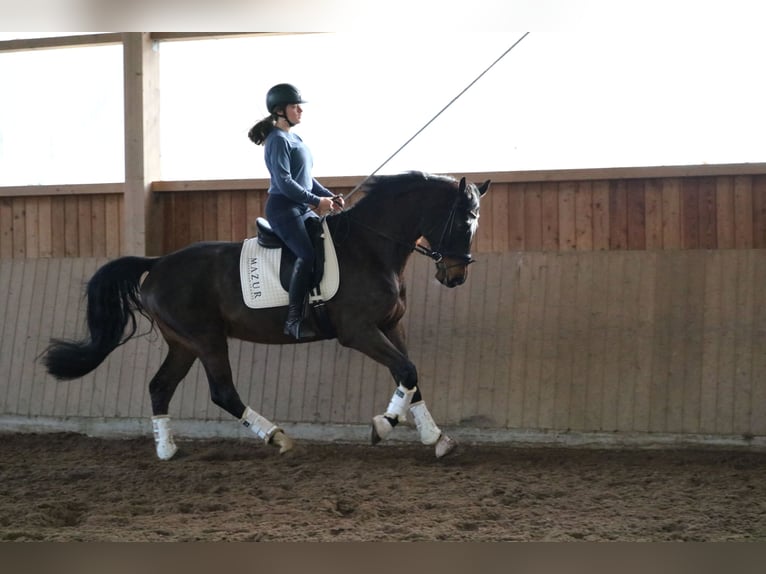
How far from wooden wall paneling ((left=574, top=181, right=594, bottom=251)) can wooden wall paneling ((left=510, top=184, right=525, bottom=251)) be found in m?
0.44

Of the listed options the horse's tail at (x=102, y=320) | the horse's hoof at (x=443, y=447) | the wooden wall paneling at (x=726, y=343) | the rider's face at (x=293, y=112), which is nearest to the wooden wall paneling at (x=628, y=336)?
the wooden wall paneling at (x=726, y=343)

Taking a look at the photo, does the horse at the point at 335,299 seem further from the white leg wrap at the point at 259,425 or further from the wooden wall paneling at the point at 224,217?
the wooden wall paneling at the point at 224,217

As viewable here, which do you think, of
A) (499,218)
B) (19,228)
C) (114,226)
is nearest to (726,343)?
(499,218)

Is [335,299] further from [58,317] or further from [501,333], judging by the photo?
[58,317]

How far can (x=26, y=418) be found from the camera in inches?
280

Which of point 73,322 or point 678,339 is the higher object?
point 73,322

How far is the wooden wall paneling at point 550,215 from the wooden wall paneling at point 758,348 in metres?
1.48

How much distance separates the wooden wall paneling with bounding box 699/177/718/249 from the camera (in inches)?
239

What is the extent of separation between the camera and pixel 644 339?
5906 mm

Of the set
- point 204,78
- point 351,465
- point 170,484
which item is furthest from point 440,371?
point 204,78

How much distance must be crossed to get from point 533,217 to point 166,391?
3.26 metres

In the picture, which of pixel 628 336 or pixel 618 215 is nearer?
pixel 628 336

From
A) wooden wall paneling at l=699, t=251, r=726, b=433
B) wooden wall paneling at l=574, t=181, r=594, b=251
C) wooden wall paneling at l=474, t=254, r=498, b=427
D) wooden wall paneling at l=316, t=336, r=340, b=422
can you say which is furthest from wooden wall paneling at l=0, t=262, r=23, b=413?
wooden wall paneling at l=699, t=251, r=726, b=433

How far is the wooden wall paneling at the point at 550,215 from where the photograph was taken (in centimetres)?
639
